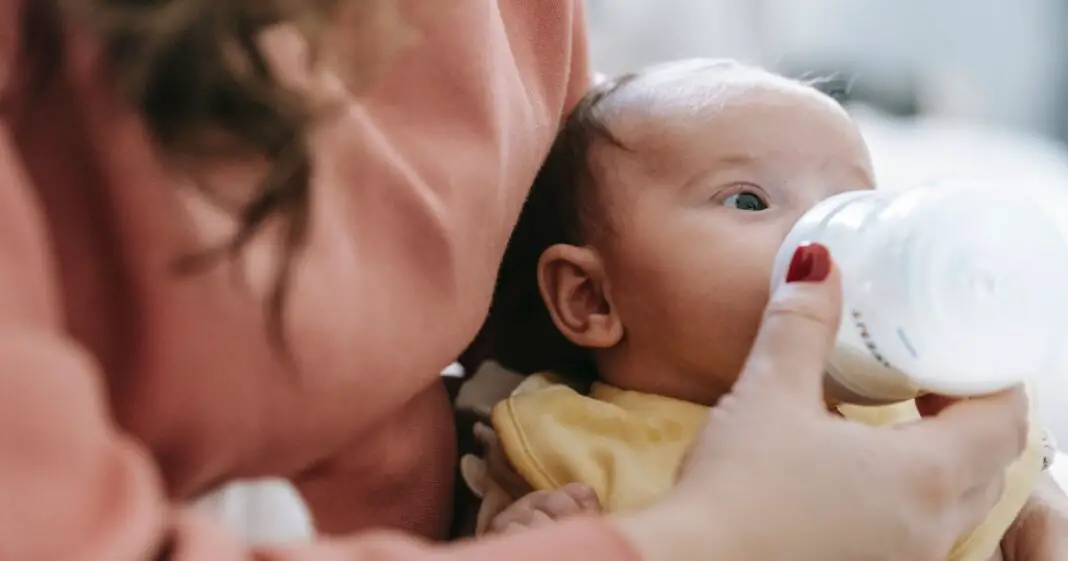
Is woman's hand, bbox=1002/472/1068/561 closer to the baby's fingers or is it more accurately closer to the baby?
the baby

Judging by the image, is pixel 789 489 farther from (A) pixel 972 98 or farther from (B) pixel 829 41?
(A) pixel 972 98

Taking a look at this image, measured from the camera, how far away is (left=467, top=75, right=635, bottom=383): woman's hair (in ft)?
2.68

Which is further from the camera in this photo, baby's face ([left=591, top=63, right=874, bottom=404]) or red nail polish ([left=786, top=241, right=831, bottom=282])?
baby's face ([left=591, top=63, right=874, bottom=404])

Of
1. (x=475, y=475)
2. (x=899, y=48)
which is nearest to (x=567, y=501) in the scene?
(x=475, y=475)

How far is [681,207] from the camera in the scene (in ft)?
2.48

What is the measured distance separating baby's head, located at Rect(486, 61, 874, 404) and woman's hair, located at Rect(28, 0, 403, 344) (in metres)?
0.34

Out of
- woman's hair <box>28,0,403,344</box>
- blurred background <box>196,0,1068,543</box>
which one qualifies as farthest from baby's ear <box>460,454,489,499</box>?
blurred background <box>196,0,1068,543</box>

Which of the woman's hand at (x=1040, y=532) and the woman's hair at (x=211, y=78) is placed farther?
the woman's hand at (x=1040, y=532)

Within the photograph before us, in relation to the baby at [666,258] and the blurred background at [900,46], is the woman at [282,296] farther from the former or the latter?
the blurred background at [900,46]

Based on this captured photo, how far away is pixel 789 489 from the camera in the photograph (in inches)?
21.5

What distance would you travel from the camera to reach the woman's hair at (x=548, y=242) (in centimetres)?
82

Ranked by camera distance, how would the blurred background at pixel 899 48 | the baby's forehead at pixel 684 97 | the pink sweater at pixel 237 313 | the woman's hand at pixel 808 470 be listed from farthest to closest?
the blurred background at pixel 899 48 → the baby's forehead at pixel 684 97 → the woman's hand at pixel 808 470 → the pink sweater at pixel 237 313

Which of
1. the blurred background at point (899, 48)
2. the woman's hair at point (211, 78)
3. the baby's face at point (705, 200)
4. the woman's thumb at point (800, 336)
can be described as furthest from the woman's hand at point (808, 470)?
the blurred background at point (899, 48)

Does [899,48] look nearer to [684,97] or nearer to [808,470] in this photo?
[684,97]
